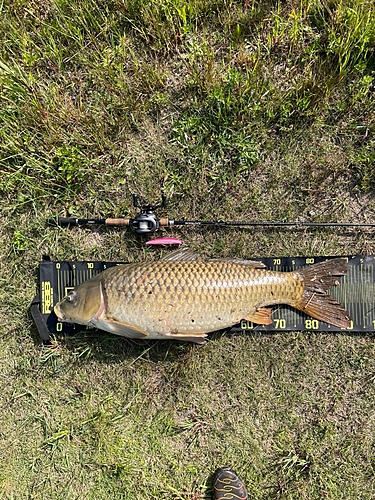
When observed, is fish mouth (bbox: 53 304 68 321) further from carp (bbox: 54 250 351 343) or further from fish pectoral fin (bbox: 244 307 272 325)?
fish pectoral fin (bbox: 244 307 272 325)

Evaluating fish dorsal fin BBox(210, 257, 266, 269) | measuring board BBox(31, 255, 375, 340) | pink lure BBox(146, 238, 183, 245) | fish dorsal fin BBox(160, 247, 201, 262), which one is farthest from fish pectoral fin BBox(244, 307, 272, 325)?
pink lure BBox(146, 238, 183, 245)

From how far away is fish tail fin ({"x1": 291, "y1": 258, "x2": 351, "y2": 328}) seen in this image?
107 inches

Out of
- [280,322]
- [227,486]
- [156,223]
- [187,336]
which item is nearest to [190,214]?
[156,223]

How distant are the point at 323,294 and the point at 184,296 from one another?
1.06 m

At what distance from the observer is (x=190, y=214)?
291 cm

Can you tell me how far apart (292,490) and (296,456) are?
26 cm

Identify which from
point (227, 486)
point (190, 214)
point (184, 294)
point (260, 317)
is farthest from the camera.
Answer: point (190, 214)

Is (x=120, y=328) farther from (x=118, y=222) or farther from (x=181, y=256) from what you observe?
(x=118, y=222)

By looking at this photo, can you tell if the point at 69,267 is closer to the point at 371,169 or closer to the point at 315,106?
the point at 315,106

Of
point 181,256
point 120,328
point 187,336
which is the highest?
point 181,256

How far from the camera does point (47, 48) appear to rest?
295cm

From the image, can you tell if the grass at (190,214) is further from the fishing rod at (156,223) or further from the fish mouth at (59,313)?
the fish mouth at (59,313)

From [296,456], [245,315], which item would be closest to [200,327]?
[245,315]

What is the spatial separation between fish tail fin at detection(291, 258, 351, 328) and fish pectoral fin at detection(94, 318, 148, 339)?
3.69 feet
